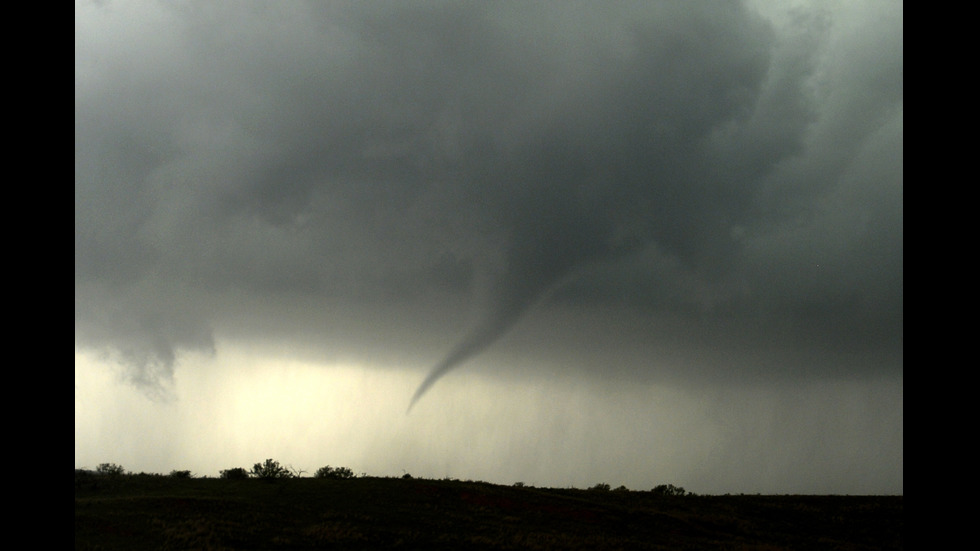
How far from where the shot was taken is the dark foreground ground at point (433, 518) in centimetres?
3534

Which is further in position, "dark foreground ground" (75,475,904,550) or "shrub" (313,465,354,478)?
Answer: "shrub" (313,465,354,478)

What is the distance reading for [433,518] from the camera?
43.0 m

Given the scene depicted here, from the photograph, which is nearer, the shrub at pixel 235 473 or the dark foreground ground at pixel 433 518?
the dark foreground ground at pixel 433 518

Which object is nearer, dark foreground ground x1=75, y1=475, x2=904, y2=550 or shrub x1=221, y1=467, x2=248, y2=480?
dark foreground ground x1=75, y1=475, x2=904, y2=550

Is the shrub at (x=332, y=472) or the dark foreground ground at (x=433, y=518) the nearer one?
the dark foreground ground at (x=433, y=518)

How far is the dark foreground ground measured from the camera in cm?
3534

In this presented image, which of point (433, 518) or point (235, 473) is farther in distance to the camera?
point (235, 473)
